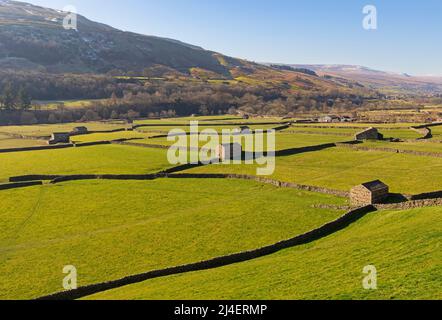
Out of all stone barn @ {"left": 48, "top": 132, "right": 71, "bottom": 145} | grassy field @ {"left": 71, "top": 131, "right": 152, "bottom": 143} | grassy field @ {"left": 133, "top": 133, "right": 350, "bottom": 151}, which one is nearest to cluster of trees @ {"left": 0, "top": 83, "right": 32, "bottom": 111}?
grassy field @ {"left": 71, "top": 131, "right": 152, "bottom": 143}

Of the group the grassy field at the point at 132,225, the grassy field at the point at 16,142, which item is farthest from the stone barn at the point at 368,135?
the grassy field at the point at 16,142

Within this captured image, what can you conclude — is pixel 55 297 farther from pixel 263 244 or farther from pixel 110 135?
pixel 110 135

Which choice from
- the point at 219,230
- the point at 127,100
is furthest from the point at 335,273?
the point at 127,100

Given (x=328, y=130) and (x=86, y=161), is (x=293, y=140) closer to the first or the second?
(x=328, y=130)

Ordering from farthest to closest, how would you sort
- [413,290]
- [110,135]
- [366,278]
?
[110,135], [366,278], [413,290]

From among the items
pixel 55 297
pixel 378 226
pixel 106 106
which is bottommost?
pixel 55 297
